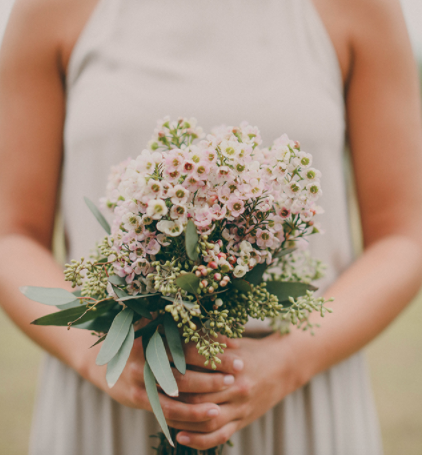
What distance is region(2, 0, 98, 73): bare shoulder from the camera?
1.32 meters

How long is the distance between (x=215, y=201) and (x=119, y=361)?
0.37 meters

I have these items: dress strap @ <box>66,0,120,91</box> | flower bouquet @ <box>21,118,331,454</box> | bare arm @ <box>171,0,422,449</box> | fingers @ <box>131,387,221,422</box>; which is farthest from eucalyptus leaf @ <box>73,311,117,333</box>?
dress strap @ <box>66,0,120,91</box>

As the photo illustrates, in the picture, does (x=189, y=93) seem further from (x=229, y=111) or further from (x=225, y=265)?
(x=225, y=265)

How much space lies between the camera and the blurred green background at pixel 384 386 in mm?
3639

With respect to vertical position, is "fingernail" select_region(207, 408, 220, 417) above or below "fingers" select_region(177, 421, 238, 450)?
above

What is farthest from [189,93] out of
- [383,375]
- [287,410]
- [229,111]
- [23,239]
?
[383,375]

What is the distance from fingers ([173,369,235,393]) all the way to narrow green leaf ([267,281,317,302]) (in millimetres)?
238

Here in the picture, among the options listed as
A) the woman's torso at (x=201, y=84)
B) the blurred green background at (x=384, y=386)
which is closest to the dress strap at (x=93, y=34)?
the woman's torso at (x=201, y=84)

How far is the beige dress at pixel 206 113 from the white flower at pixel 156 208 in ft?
2.00

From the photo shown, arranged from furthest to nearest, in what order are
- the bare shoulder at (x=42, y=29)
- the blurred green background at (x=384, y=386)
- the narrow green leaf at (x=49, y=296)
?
the blurred green background at (x=384, y=386) < the bare shoulder at (x=42, y=29) < the narrow green leaf at (x=49, y=296)

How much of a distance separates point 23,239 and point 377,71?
1.25m

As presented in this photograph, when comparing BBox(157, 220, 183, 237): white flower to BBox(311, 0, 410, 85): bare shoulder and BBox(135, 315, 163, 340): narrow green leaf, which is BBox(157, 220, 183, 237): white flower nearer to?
BBox(135, 315, 163, 340): narrow green leaf

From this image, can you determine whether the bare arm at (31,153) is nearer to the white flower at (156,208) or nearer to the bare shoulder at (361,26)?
the white flower at (156,208)

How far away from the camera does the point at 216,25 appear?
1.41 meters
